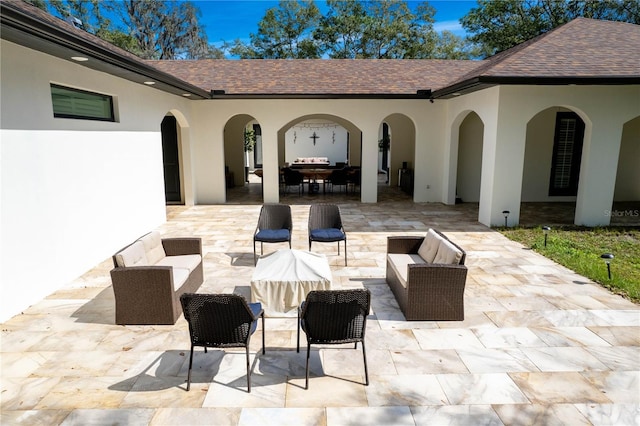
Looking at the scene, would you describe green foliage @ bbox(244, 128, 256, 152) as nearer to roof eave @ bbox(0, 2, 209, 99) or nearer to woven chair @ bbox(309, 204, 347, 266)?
roof eave @ bbox(0, 2, 209, 99)

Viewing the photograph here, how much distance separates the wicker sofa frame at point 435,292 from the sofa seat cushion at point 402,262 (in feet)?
0.94

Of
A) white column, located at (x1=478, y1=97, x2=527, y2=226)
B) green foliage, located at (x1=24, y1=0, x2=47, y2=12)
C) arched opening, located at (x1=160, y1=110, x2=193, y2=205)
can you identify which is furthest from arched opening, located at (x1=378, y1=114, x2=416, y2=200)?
green foliage, located at (x1=24, y1=0, x2=47, y2=12)

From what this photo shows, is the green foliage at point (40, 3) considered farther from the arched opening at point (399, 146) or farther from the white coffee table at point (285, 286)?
the white coffee table at point (285, 286)

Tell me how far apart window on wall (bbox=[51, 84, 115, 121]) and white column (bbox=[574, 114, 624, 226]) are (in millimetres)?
10271

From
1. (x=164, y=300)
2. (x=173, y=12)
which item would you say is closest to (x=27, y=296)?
(x=164, y=300)

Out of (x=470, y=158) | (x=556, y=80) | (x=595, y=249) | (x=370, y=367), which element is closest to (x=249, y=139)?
(x=470, y=158)

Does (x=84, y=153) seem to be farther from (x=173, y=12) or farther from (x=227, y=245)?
(x=173, y=12)

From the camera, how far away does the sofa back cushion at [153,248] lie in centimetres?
575

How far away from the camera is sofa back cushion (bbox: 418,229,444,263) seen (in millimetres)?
5773

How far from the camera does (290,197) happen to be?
15.1 meters

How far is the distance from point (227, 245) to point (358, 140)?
42.7 feet

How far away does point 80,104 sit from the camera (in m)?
7.04

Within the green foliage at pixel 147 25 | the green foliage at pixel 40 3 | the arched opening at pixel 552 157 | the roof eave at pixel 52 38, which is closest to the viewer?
the roof eave at pixel 52 38

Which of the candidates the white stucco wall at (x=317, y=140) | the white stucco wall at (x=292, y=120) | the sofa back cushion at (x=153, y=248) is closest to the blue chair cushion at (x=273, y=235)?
the sofa back cushion at (x=153, y=248)
